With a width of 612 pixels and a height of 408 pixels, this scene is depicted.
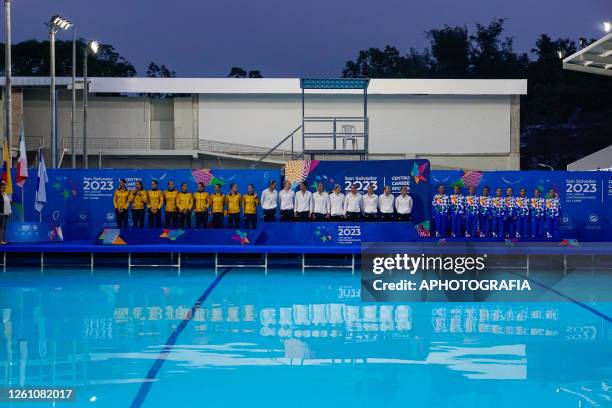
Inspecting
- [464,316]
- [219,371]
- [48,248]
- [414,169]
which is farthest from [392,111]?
[219,371]

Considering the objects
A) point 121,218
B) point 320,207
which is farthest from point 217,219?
point 320,207

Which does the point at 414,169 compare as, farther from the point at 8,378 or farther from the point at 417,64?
the point at 417,64

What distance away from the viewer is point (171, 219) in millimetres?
20500

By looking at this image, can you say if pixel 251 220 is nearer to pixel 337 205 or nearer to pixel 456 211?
pixel 337 205

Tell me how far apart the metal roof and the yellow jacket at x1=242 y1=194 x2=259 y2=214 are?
9042 mm

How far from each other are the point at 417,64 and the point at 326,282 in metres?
55.1

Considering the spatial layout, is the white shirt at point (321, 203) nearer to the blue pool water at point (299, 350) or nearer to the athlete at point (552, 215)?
the athlete at point (552, 215)

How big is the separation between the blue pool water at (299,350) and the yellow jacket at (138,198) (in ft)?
20.8

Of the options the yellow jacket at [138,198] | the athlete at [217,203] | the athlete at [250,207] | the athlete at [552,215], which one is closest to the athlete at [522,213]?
the athlete at [552,215]

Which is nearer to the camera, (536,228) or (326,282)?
(326,282)

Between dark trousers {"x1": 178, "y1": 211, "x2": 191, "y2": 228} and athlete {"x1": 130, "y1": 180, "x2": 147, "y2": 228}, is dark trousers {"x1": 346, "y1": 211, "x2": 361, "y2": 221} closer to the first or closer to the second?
dark trousers {"x1": 178, "y1": 211, "x2": 191, "y2": 228}

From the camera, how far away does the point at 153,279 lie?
16.7 meters

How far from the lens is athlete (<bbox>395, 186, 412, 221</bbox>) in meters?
19.9

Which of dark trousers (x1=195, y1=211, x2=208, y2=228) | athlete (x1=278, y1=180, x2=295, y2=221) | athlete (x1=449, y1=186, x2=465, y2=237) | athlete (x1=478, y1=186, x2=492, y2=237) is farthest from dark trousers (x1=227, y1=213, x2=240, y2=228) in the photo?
athlete (x1=478, y1=186, x2=492, y2=237)
